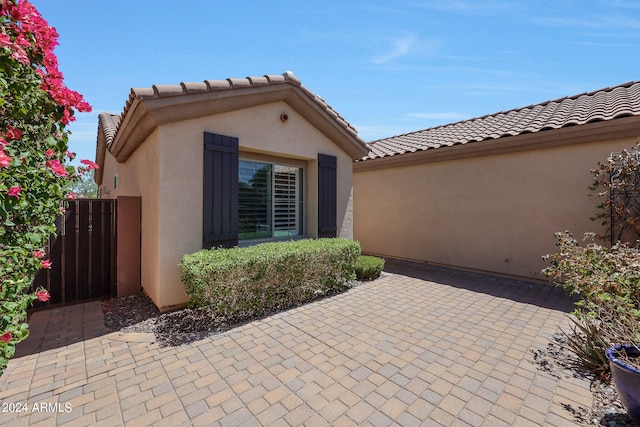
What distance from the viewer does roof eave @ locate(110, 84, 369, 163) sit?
5117mm

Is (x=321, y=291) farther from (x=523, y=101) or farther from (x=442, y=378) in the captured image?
(x=523, y=101)

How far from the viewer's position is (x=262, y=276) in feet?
17.6

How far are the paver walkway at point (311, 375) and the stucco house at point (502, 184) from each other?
297 centimetres

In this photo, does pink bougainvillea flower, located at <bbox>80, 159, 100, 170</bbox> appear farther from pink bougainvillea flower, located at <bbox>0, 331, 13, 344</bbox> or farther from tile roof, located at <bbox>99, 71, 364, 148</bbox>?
pink bougainvillea flower, located at <bbox>0, 331, 13, 344</bbox>

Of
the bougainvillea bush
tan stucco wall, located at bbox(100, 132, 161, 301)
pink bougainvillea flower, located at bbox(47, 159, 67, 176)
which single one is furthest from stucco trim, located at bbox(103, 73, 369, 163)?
pink bougainvillea flower, located at bbox(47, 159, 67, 176)

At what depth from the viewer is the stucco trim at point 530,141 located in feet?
20.9

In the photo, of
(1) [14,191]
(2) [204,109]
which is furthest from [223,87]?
(1) [14,191]

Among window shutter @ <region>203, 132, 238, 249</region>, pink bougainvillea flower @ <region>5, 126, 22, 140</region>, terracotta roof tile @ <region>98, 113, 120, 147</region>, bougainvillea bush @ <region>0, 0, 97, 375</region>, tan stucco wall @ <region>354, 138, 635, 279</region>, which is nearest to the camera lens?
bougainvillea bush @ <region>0, 0, 97, 375</region>

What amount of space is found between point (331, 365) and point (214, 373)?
154cm

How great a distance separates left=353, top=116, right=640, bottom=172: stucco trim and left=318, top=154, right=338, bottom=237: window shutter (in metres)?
3.42

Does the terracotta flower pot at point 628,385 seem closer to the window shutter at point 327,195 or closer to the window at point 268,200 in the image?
the window shutter at point 327,195

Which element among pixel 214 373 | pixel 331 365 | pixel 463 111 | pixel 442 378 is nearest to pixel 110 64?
pixel 214 373

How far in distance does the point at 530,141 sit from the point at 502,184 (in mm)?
1348

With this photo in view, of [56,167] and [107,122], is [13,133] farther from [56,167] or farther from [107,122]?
[107,122]
